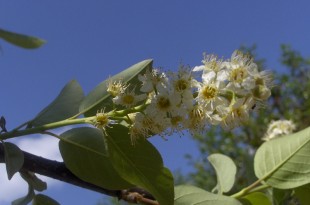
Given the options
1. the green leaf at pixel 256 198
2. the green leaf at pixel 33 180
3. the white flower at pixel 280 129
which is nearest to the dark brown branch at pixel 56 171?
the green leaf at pixel 33 180

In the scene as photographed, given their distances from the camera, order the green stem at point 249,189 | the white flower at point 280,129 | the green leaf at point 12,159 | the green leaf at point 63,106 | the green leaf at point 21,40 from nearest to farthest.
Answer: the green leaf at point 21,40 → the green leaf at point 12,159 → the green leaf at point 63,106 → the green stem at point 249,189 → the white flower at point 280,129

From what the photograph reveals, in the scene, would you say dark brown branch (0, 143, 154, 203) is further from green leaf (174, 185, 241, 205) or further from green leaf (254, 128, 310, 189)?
green leaf (254, 128, 310, 189)

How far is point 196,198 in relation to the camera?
3.04ft

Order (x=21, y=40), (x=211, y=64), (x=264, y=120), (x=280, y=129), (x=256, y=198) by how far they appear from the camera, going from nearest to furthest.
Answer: (x=21, y=40) < (x=211, y=64) < (x=256, y=198) < (x=280, y=129) < (x=264, y=120)

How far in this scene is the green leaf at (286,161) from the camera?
104cm

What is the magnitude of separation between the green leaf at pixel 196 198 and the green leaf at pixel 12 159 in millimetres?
291

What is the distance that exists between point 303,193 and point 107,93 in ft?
1.53

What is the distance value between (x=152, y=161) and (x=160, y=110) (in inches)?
3.7

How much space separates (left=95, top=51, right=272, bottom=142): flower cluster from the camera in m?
0.89

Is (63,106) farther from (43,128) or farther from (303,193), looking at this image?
(303,193)

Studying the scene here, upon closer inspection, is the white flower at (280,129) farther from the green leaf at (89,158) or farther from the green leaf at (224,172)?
the green leaf at (89,158)

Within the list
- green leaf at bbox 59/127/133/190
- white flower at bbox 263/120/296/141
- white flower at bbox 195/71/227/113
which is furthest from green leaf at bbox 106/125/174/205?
white flower at bbox 263/120/296/141

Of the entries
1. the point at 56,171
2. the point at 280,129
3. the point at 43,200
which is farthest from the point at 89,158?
the point at 280,129

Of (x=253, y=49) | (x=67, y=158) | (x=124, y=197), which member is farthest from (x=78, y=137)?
(x=253, y=49)
